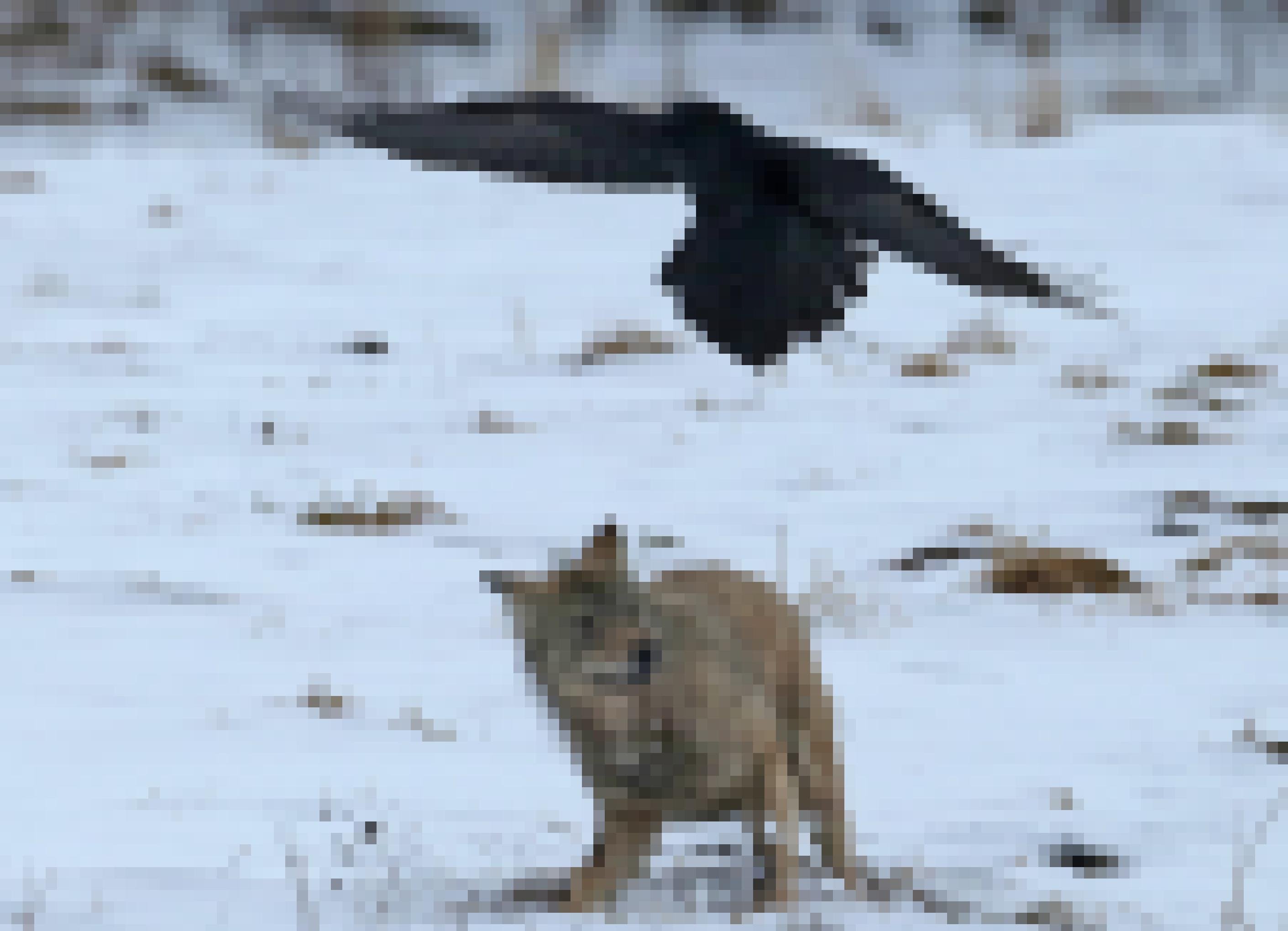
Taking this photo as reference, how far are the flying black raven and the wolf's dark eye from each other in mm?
862

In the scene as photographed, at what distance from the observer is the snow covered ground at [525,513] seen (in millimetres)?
3303

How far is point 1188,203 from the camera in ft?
29.6

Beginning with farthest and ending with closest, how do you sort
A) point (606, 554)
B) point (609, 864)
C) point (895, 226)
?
point (609, 864), point (606, 554), point (895, 226)

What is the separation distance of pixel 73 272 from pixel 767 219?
6.80 metres

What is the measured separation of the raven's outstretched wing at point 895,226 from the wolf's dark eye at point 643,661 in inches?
36.0

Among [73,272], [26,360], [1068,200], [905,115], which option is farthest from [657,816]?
[905,115]

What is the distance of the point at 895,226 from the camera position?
1732 mm

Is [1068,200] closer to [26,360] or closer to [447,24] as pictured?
[26,360]

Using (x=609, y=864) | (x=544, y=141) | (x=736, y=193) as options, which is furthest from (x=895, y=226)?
(x=609, y=864)

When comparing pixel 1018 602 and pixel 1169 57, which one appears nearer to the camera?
pixel 1018 602

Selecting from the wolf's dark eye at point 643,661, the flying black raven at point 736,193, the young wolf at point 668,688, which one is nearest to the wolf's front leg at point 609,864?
the young wolf at point 668,688

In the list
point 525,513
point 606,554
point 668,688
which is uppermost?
point 606,554

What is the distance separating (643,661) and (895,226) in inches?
37.6

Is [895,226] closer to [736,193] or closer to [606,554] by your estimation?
[736,193]
